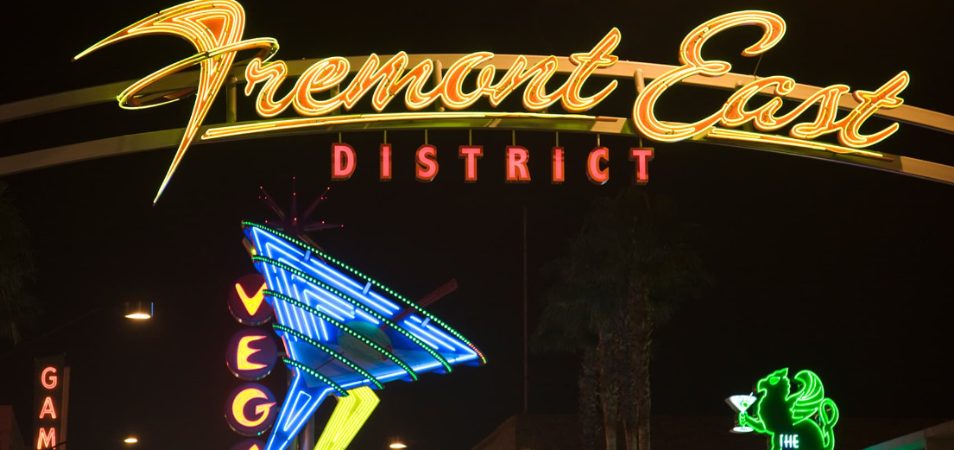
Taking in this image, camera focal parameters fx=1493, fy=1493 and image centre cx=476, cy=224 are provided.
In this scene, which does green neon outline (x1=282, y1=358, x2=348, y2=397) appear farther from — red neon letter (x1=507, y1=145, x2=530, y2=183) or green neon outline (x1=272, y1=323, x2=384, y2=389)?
red neon letter (x1=507, y1=145, x2=530, y2=183)

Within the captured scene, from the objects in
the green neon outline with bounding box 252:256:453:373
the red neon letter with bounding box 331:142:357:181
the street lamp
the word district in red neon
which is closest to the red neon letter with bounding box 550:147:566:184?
the word district in red neon

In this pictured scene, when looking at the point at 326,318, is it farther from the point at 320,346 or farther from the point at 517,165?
the point at 517,165

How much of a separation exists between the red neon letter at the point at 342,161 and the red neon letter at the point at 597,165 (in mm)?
3894

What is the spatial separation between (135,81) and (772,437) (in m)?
14.3

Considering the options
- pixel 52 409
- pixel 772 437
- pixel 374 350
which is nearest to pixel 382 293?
pixel 374 350

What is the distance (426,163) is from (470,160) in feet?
2.78

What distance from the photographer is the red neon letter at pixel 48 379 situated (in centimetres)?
3158

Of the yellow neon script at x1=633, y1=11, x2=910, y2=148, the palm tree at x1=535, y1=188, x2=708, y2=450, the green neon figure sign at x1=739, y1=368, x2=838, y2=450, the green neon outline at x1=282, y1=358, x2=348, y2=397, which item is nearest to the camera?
the yellow neon script at x1=633, y1=11, x2=910, y2=148

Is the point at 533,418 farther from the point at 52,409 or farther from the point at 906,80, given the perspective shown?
the point at 906,80

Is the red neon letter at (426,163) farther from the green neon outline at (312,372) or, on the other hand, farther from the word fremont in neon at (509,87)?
the green neon outline at (312,372)

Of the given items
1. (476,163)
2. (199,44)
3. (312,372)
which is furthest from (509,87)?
(312,372)

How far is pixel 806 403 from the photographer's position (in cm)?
2908

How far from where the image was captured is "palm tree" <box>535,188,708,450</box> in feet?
127

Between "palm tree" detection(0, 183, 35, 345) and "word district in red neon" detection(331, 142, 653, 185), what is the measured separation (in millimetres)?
7331
